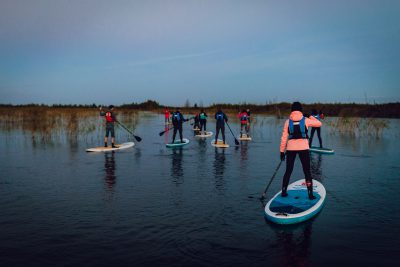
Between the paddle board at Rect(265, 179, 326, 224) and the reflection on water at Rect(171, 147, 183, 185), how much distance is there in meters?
3.35

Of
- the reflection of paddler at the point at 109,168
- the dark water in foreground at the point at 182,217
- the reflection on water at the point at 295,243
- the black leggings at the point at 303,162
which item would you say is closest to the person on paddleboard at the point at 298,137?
the black leggings at the point at 303,162

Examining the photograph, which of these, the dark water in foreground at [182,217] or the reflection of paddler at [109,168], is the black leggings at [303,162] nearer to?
the dark water in foreground at [182,217]

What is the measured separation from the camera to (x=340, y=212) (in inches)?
301

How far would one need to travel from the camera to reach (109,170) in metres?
12.3

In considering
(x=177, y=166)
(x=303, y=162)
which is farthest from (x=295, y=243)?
(x=177, y=166)

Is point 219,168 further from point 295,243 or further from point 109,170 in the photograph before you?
point 295,243

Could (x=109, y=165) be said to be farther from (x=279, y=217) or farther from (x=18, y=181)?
(x=279, y=217)

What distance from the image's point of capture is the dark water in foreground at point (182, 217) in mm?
5430

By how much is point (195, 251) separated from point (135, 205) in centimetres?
280

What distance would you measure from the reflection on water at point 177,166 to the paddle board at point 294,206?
3.35 meters

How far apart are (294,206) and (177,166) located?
6.38m

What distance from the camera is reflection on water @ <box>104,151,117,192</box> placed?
33.0 feet

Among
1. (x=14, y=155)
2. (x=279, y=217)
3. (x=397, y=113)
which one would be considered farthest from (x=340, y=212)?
(x=397, y=113)

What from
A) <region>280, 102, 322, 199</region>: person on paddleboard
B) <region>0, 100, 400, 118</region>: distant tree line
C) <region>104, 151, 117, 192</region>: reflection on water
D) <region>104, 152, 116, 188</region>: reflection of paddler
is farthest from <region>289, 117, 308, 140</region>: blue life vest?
<region>0, 100, 400, 118</region>: distant tree line
